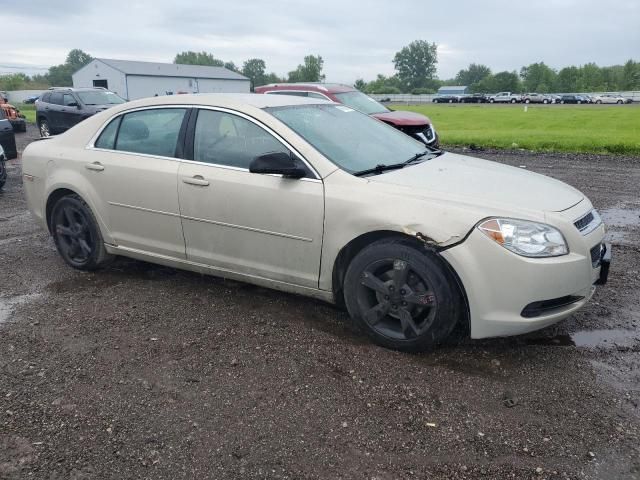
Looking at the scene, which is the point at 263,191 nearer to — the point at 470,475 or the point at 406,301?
the point at 406,301

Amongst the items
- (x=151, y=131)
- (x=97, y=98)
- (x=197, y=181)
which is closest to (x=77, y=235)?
(x=151, y=131)

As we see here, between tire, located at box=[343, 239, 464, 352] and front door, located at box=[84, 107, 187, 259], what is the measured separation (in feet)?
5.44

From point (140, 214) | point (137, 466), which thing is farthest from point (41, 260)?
point (137, 466)

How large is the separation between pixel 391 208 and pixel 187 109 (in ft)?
6.69

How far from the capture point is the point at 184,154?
14.7ft

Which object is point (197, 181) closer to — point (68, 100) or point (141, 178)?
point (141, 178)

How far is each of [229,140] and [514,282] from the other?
2.38m

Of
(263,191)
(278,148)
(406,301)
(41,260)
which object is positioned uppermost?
(278,148)

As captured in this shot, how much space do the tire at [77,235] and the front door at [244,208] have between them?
1160 millimetres

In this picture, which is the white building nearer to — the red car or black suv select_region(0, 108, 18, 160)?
the red car

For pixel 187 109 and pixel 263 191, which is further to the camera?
pixel 187 109

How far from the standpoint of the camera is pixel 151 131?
4.77m

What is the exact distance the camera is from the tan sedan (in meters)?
3.34

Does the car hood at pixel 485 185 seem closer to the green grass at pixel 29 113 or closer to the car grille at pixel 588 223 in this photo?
the car grille at pixel 588 223
